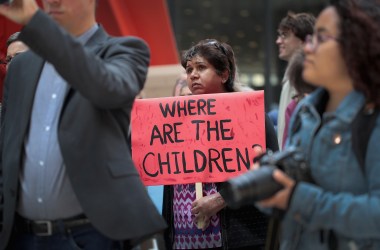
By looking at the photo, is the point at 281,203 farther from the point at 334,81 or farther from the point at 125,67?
the point at 125,67

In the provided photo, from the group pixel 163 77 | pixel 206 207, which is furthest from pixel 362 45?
pixel 163 77

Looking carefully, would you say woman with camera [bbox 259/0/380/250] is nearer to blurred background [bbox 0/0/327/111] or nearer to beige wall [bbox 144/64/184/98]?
beige wall [bbox 144/64/184/98]

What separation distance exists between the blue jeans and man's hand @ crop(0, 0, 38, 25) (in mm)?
887

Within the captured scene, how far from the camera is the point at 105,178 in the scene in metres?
2.99

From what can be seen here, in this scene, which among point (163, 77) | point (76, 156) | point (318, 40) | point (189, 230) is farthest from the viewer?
point (163, 77)

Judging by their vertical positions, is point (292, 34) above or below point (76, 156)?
below

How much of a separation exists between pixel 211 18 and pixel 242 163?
9643mm

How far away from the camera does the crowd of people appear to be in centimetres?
273

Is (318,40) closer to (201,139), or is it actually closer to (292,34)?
(201,139)

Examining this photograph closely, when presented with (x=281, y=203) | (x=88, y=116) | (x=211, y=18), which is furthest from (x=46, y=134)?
(x=211, y=18)

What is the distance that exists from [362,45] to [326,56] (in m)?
0.14

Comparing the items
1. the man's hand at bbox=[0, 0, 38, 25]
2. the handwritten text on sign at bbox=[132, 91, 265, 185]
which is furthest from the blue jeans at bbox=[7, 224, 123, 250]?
the handwritten text on sign at bbox=[132, 91, 265, 185]

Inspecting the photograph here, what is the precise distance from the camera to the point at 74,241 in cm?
309

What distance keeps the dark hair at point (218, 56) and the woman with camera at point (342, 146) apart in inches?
74.4
